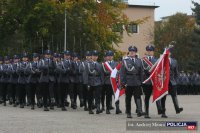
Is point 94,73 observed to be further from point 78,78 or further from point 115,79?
point 78,78

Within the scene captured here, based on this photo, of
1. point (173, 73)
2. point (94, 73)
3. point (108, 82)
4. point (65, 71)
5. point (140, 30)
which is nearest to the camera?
point (173, 73)

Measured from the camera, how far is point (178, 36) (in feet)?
225

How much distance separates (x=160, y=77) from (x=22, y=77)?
7558 millimetres

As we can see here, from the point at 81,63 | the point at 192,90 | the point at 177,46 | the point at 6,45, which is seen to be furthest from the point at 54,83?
the point at 177,46

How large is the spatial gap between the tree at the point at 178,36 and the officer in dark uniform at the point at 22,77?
41.3m

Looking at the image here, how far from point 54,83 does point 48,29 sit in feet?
61.9

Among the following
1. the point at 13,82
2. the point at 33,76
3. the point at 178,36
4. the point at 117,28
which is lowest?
the point at 13,82

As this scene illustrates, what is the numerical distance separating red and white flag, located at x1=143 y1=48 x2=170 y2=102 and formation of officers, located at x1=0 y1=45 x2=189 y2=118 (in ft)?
0.61

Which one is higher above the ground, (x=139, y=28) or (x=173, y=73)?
(x=139, y=28)

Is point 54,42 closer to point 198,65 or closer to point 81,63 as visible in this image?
point 81,63

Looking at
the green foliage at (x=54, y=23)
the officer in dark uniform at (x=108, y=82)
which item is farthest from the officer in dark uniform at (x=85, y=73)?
the green foliage at (x=54, y=23)

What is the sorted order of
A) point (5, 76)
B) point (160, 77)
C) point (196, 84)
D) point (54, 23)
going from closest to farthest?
1. point (160, 77)
2. point (5, 76)
3. point (54, 23)
4. point (196, 84)

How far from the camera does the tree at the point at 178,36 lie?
66938 millimetres

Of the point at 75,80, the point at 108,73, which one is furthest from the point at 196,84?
the point at 108,73
